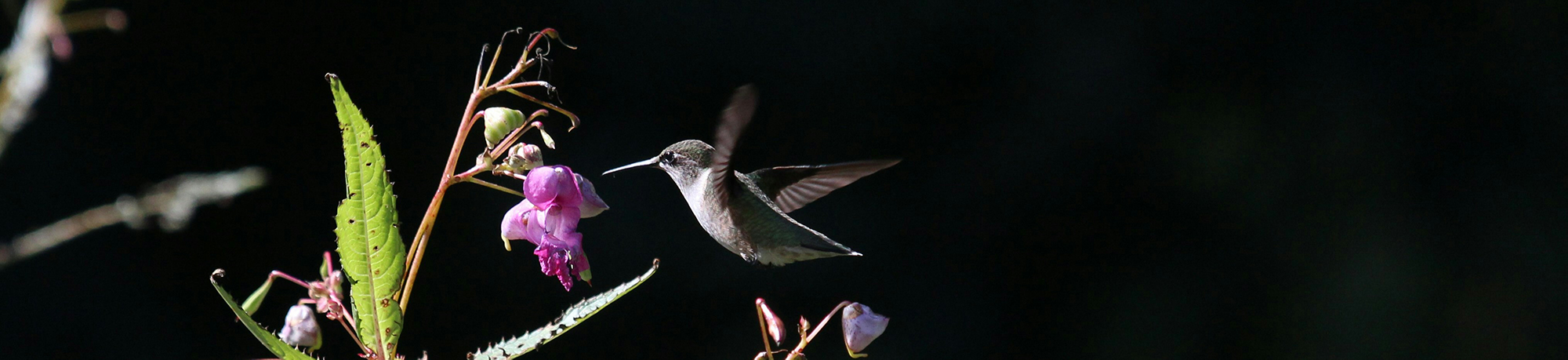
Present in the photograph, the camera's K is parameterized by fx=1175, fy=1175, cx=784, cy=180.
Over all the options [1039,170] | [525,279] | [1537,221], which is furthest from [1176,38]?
[525,279]

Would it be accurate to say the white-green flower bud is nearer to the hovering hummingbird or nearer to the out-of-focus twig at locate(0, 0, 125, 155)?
the out-of-focus twig at locate(0, 0, 125, 155)

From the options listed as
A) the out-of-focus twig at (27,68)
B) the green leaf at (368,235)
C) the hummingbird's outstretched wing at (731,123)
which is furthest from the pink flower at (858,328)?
the out-of-focus twig at (27,68)

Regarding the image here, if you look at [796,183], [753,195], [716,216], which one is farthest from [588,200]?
[796,183]

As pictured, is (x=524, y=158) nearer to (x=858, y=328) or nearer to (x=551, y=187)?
(x=551, y=187)

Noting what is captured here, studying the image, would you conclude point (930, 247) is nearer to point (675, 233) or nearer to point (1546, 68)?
point (675, 233)

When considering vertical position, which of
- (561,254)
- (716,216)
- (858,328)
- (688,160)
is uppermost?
(688,160)

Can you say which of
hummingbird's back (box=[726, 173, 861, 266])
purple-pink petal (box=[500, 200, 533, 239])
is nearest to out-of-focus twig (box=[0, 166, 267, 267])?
purple-pink petal (box=[500, 200, 533, 239])

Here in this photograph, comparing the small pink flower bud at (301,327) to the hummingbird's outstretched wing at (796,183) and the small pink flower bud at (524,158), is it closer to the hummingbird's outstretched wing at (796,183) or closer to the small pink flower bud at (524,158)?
the small pink flower bud at (524,158)
